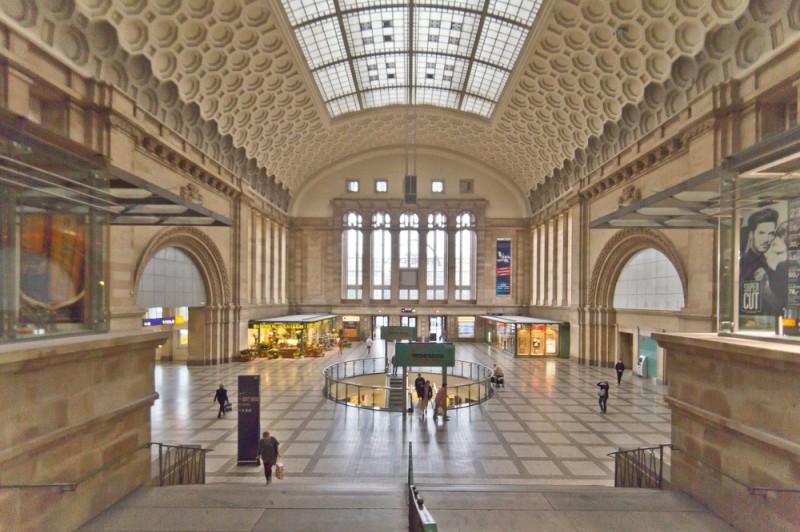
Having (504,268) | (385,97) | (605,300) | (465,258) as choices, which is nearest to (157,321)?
(385,97)

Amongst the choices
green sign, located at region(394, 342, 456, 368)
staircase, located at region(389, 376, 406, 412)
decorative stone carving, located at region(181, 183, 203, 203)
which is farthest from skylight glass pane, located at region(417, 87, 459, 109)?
green sign, located at region(394, 342, 456, 368)

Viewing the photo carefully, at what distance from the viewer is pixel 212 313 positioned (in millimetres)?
24422

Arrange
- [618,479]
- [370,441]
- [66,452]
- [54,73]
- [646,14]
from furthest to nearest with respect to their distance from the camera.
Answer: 1. [646,14]
2. [54,73]
3. [370,441]
4. [618,479]
5. [66,452]

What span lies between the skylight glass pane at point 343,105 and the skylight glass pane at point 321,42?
4329 millimetres

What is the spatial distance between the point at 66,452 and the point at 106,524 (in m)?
1.01

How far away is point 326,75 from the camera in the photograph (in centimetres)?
2795

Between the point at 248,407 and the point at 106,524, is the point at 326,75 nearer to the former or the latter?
the point at 248,407

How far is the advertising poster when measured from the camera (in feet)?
18.7

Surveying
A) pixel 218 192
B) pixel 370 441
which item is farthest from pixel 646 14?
pixel 218 192

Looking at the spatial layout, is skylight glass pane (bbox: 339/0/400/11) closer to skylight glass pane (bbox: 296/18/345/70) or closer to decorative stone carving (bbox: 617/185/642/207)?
skylight glass pane (bbox: 296/18/345/70)

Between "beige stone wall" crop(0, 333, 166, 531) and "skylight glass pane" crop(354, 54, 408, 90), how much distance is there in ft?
84.9

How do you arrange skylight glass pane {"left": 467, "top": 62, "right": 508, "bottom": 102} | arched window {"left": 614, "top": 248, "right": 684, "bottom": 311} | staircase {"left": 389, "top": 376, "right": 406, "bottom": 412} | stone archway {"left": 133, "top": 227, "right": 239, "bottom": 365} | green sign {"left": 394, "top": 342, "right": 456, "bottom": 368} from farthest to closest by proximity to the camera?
1. skylight glass pane {"left": 467, "top": 62, "right": 508, "bottom": 102}
2. stone archway {"left": 133, "top": 227, "right": 239, "bottom": 365}
3. arched window {"left": 614, "top": 248, "right": 684, "bottom": 311}
4. staircase {"left": 389, "top": 376, "right": 406, "bottom": 412}
5. green sign {"left": 394, "top": 342, "right": 456, "bottom": 368}

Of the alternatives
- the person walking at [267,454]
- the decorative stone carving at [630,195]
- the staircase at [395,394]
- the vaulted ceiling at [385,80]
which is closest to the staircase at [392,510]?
the person walking at [267,454]

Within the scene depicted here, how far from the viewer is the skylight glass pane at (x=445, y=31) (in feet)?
78.1
